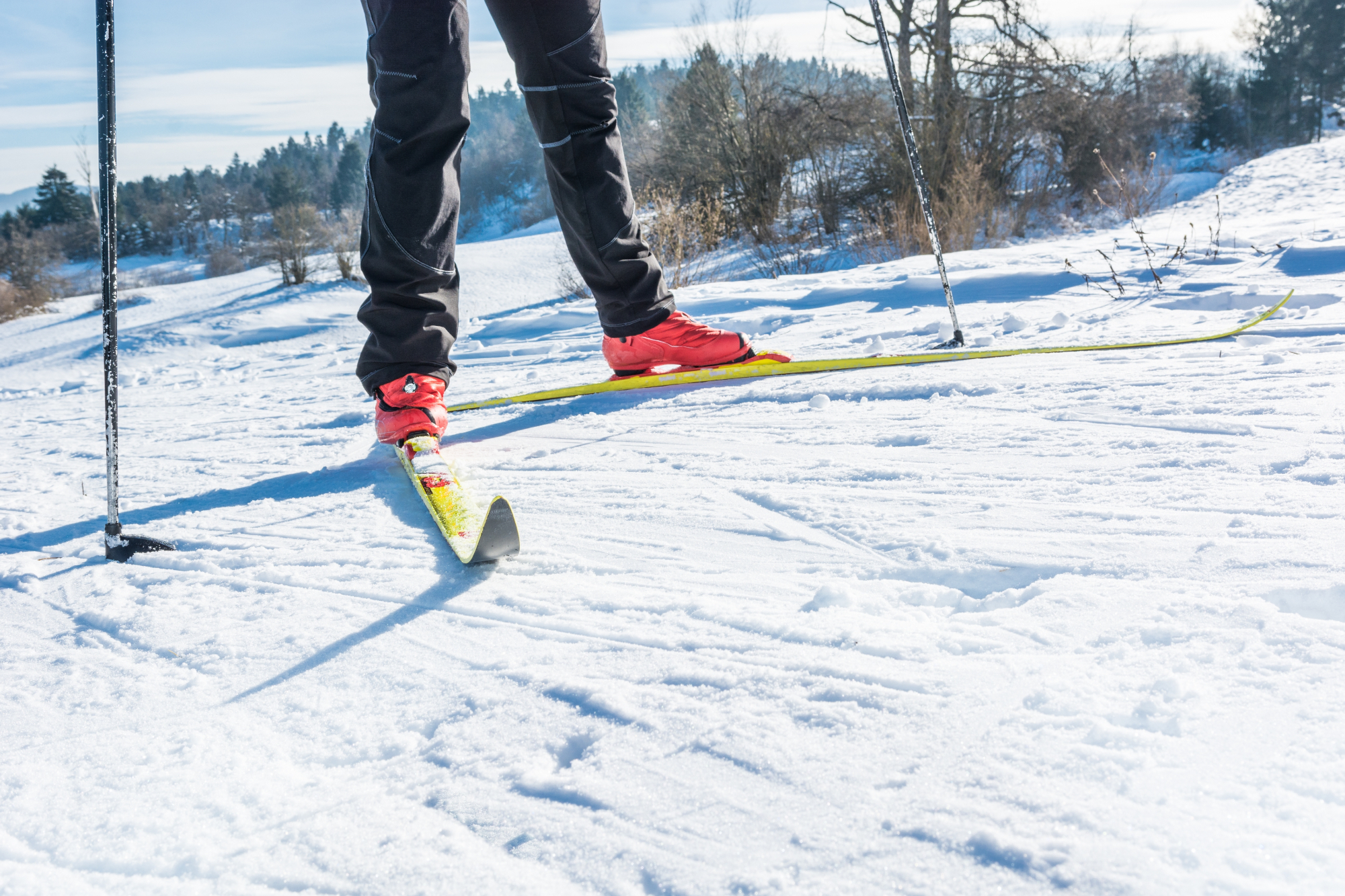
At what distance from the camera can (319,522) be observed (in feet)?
3.78

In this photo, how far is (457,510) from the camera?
106 cm

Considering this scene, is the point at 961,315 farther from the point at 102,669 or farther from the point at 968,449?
the point at 102,669

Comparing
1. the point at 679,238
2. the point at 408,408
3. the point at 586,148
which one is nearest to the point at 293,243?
the point at 679,238

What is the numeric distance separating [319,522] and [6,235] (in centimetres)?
4726

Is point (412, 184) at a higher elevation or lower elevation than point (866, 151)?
lower

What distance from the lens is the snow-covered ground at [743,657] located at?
1.54 feet

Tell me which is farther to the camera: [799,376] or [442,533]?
[799,376]

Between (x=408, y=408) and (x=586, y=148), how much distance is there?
28.9 inches

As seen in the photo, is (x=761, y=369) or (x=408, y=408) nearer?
(x=408, y=408)

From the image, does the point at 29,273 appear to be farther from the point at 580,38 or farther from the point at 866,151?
the point at 580,38

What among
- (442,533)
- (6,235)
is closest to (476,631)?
(442,533)

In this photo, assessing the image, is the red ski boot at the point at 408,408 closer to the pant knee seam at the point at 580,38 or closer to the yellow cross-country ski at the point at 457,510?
the yellow cross-country ski at the point at 457,510

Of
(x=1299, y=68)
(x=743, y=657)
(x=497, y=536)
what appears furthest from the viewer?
(x=1299, y=68)

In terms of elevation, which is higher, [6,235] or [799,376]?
[6,235]
